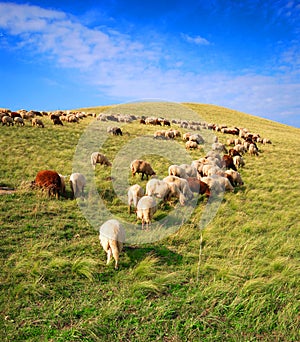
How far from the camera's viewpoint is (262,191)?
44.7ft

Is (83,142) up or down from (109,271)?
up

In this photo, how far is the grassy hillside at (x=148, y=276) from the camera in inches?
191

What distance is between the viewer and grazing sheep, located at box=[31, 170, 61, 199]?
1029 centimetres

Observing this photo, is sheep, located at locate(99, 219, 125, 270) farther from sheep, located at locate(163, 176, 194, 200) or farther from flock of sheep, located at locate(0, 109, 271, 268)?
sheep, located at locate(163, 176, 194, 200)

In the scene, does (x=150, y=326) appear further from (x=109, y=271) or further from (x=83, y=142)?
(x=83, y=142)

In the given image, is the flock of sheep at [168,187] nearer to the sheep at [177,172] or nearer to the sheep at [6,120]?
the sheep at [177,172]

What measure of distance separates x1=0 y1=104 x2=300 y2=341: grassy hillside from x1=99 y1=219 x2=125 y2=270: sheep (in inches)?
11.5

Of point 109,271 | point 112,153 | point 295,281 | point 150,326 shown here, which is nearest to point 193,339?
point 150,326

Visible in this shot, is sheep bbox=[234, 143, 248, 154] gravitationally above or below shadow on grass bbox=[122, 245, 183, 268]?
above

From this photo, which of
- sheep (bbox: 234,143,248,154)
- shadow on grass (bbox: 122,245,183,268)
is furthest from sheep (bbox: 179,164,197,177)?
sheep (bbox: 234,143,248,154)

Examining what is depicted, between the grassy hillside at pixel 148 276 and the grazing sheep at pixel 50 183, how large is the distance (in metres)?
0.36

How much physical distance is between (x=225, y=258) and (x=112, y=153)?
555 inches

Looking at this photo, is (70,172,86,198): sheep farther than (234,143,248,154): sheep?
No

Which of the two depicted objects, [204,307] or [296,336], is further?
[204,307]
